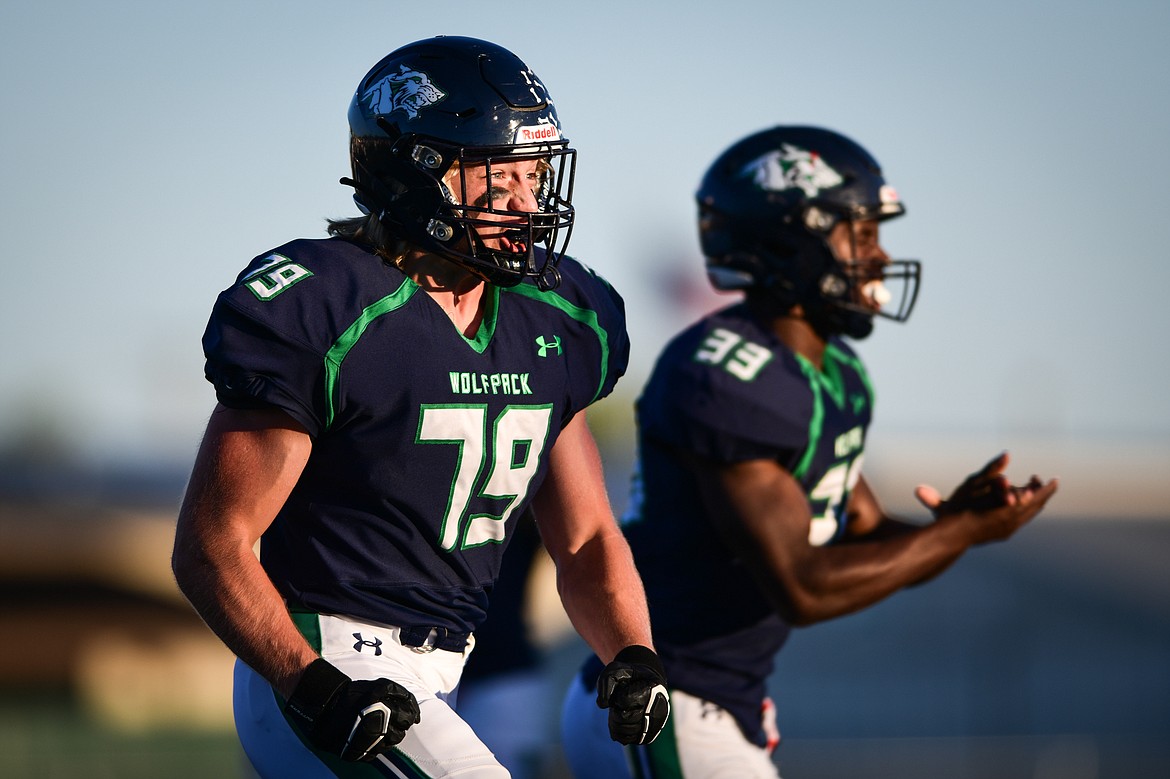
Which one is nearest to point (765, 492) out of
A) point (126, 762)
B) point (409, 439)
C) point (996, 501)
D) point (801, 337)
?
point (801, 337)

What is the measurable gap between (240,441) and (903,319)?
259 centimetres

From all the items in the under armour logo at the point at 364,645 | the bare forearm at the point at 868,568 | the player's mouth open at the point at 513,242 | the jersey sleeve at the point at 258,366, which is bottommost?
the bare forearm at the point at 868,568

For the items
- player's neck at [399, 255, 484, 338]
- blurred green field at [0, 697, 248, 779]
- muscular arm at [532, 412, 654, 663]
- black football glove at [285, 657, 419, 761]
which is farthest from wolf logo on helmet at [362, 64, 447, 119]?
blurred green field at [0, 697, 248, 779]

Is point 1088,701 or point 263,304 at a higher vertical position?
point 263,304

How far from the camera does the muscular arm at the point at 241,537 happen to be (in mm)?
2664

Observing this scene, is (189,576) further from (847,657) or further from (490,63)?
(847,657)

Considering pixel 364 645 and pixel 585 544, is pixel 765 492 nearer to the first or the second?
pixel 585 544

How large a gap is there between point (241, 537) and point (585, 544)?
2.68 feet

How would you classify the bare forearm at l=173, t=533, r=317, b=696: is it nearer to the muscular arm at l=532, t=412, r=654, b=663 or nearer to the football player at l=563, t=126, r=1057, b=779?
the muscular arm at l=532, t=412, r=654, b=663

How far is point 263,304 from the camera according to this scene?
2717mm

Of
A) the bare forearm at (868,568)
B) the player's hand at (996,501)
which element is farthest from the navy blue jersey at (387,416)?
the player's hand at (996,501)

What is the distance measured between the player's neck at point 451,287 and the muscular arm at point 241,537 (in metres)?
0.45

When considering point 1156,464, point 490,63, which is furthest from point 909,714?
point 1156,464

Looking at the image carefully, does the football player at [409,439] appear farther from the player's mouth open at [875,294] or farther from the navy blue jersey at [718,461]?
the player's mouth open at [875,294]
